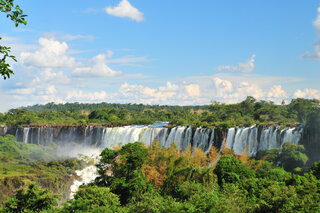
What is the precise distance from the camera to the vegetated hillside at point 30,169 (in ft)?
106

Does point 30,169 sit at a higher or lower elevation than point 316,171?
lower

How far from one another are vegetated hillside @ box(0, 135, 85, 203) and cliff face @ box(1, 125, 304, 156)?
21.1 ft

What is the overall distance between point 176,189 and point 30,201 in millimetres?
8762

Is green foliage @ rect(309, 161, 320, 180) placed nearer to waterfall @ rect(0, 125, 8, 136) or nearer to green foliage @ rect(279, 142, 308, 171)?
green foliage @ rect(279, 142, 308, 171)

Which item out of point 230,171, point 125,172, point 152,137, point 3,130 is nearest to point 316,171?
point 230,171

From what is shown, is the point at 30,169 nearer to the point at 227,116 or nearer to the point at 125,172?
the point at 125,172

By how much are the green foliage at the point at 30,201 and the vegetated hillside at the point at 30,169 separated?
725 centimetres

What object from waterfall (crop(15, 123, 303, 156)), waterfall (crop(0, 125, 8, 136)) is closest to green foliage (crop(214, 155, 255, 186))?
waterfall (crop(15, 123, 303, 156))

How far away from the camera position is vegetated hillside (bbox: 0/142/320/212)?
1511 centimetres

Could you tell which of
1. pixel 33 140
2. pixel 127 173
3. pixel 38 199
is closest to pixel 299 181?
pixel 127 173

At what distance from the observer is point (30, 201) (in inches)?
704

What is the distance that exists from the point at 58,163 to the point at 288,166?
87.3 ft

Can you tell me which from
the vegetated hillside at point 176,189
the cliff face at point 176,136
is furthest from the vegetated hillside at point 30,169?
the vegetated hillside at point 176,189

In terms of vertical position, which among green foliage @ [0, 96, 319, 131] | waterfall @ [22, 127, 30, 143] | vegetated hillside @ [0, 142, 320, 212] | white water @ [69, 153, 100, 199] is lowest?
white water @ [69, 153, 100, 199]
